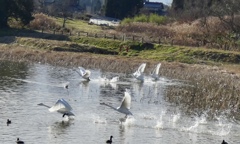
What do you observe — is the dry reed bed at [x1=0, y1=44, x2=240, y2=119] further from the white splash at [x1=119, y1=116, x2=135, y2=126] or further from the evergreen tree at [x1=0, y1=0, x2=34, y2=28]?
the evergreen tree at [x1=0, y1=0, x2=34, y2=28]

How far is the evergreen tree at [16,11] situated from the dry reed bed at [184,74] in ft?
34.8

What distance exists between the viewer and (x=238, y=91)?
35562mm

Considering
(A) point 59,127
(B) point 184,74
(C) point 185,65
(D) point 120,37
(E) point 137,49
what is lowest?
(A) point 59,127

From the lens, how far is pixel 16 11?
226ft

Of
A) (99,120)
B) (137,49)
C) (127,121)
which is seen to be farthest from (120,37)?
(99,120)

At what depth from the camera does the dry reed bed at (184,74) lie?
106 feet

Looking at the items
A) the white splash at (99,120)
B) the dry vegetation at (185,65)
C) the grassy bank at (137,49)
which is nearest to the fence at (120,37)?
the dry vegetation at (185,65)

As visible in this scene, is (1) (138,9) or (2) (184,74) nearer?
(2) (184,74)

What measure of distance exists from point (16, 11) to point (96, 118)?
44114mm

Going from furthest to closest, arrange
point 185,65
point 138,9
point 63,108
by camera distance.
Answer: point 138,9
point 185,65
point 63,108

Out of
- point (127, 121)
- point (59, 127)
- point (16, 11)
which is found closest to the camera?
point (59, 127)

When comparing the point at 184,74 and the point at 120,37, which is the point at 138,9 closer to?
the point at 120,37

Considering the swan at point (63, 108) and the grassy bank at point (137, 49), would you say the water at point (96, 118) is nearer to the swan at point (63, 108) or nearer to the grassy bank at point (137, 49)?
the swan at point (63, 108)

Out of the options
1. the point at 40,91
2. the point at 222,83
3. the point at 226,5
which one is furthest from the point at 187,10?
the point at 40,91
